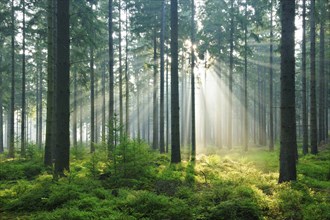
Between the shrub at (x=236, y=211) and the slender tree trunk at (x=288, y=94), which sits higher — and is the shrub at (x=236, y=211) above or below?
below

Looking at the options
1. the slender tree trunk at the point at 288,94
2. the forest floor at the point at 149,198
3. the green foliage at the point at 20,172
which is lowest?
the green foliage at the point at 20,172

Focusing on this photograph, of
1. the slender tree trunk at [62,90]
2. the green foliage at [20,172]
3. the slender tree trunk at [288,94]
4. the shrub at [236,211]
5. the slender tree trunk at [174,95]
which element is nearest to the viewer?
the shrub at [236,211]

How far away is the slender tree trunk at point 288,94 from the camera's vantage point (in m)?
9.06

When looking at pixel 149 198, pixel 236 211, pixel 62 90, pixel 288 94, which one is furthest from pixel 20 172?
pixel 288 94

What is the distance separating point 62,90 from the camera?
32.9ft

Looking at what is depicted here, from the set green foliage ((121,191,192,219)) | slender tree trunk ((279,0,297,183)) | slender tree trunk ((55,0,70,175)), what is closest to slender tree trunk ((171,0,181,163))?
slender tree trunk ((55,0,70,175))

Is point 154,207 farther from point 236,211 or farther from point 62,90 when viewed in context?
point 62,90

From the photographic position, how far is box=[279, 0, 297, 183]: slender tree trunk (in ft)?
29.7

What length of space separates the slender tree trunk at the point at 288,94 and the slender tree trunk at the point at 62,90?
23.5 feet

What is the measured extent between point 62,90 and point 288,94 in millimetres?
7462

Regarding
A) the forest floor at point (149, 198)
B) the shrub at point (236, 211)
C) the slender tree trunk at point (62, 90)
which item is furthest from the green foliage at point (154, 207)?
the slender tree trunk at point (62, 90)

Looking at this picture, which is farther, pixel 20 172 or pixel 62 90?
pixel 20 172

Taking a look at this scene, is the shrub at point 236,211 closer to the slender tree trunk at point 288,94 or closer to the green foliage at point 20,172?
the slender tree trunk at point 288,94

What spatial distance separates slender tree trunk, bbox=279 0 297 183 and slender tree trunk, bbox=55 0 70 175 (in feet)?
23.5
